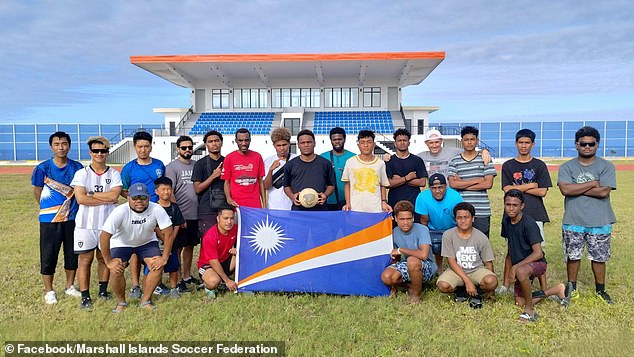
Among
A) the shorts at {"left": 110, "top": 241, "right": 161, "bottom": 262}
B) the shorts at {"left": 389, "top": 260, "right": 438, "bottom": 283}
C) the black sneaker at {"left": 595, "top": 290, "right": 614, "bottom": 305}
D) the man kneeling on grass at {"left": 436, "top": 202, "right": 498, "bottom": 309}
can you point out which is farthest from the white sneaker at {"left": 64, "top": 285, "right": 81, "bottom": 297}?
the black sneaker at {"left": 595, "top": 290, "right": 614, "bottom": 305}

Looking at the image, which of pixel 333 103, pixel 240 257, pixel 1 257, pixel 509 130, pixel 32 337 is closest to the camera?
pixel 32 337

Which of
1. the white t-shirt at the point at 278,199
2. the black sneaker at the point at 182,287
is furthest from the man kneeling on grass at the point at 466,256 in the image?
the black sneaker at the point at 182,287

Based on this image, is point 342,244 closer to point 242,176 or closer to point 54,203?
point 242,176

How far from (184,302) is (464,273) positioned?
297cm

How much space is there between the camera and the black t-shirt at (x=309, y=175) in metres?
5.23

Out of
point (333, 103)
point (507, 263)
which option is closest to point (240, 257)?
point (507, 263)

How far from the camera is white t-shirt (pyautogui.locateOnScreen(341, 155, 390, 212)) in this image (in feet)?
17.1

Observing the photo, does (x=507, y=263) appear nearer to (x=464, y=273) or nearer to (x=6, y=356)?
(x=464, y=273)

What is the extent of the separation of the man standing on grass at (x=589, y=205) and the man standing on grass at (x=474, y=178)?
79 centimetres

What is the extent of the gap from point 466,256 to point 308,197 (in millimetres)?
1835

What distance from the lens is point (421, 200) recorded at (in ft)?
17.6

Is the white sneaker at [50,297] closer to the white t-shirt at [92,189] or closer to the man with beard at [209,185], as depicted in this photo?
the white t-shirt at [92,189]

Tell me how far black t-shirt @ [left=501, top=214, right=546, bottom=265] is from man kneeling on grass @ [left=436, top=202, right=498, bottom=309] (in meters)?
0.24

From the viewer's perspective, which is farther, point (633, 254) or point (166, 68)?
point (166, 68)
